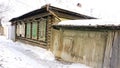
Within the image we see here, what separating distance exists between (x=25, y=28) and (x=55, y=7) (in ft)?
21.2

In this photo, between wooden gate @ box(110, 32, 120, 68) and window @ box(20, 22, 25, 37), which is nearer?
wooden gate @ box(110, 32, 120, 68)

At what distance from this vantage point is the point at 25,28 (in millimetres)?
18500

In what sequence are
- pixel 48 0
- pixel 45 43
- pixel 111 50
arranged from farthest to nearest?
pixel 48 0 < pixel 45 43 < pixel 111 50

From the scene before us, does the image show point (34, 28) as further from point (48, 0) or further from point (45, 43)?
point (48, 0)

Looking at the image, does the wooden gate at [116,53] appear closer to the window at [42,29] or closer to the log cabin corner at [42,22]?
the log cabin corner at [42,22]

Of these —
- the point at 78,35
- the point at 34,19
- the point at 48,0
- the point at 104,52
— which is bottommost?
the point at 104,52

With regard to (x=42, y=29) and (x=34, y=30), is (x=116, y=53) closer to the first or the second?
(x=42, y=29)

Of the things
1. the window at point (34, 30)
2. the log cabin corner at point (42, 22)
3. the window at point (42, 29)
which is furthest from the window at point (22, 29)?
the window at point (42, 29)

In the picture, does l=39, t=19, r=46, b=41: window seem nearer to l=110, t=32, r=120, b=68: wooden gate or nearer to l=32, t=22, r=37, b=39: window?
l=32, t=22, r=37, b=39: window

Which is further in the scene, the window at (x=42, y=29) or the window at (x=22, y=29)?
the window at (x=22, y=29)

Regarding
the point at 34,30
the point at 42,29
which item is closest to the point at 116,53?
the point at 42,29

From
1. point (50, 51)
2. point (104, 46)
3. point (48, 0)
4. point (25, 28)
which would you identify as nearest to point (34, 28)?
point (25, 28)

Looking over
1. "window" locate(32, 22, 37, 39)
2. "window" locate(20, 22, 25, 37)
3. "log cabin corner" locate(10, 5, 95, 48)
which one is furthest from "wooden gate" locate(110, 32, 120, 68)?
"window" locate(20, 22, 25, 37)

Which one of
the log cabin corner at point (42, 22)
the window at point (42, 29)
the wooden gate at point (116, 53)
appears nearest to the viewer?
the wooden gate at point (116, 53)
